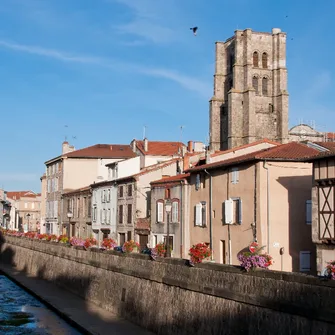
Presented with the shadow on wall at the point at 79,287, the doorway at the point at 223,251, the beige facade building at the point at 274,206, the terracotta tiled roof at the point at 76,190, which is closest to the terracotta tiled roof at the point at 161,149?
the terracotta tiled roof at the point at 76,190

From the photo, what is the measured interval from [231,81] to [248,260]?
80.0 metres

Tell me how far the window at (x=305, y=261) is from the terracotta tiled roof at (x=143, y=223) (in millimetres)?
18062

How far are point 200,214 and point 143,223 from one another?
11.1 metres

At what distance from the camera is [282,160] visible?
31.7 meters

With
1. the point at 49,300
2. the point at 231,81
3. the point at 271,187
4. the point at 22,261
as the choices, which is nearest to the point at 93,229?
the point at 22,261

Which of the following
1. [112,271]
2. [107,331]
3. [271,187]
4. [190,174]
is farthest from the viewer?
[190,174]

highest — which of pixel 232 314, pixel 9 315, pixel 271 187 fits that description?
pixel 271 187

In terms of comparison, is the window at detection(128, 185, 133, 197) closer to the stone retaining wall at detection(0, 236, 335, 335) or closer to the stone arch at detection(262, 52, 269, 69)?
the stone retaining wall at detection(0, 236, 335, 335)

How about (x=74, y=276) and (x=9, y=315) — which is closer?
(x=9, y=315)

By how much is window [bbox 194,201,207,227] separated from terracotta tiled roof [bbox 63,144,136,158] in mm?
32763

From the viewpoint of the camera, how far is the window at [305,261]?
30.8m

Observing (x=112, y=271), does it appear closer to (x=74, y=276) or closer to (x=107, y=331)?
(x=107, y=331)

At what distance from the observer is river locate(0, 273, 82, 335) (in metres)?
25.1

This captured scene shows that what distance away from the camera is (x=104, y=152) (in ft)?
242
